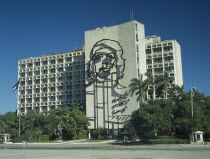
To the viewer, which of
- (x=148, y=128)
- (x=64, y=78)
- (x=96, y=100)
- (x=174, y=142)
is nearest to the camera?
(x=174, y=142)

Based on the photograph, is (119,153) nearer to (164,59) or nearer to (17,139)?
(17,139)

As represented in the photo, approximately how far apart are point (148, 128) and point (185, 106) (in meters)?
8.91

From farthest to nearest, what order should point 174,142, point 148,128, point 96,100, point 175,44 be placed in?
point 175,44, point 96,100, point 148,128, point 174,142

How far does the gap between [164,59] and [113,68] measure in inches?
820

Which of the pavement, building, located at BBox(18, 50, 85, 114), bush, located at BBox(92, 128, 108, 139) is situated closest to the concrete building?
bush, located at BBox(92, 128, 108, 139)

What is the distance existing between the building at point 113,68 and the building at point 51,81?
40cm

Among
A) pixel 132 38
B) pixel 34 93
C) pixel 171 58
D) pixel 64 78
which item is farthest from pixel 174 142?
pixel 34 93

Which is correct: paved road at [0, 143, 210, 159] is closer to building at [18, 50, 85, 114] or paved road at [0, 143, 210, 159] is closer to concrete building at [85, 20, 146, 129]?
concrete building at [85, 20, 146, 129]

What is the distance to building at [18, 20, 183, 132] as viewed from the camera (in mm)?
93438

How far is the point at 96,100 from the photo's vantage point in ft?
321

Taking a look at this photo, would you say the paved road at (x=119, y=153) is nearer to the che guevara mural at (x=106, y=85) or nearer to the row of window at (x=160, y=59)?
the che guevara mural at (x=106, y=85)

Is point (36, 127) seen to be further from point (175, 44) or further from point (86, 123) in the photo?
point (175, 44)

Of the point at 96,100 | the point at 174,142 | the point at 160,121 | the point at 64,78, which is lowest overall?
the point at 174,142

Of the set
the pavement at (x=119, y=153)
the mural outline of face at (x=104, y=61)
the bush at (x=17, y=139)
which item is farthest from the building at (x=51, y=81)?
the pavement at (x=119, y=153)
